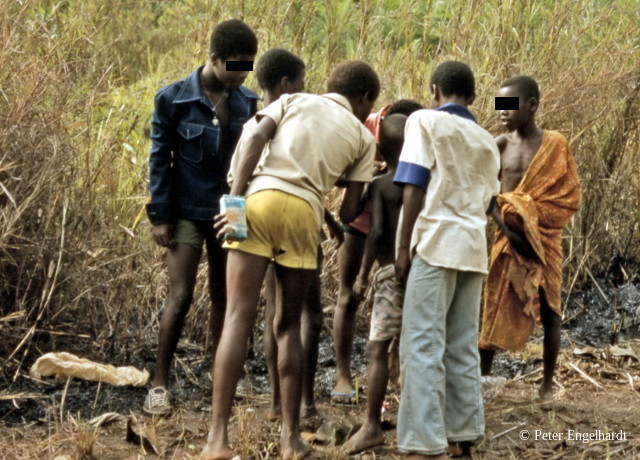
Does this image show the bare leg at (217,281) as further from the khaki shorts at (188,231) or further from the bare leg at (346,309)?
the bare leg at (346,309)

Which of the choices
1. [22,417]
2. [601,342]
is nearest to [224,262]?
[22,417]

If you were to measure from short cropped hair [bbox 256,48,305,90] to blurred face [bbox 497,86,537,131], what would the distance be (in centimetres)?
113

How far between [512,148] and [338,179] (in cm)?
119

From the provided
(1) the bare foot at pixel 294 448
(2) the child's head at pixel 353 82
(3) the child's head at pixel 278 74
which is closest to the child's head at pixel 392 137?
(2) the child's head at pixel 353 82

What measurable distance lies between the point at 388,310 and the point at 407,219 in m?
0.44

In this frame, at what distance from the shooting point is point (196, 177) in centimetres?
443

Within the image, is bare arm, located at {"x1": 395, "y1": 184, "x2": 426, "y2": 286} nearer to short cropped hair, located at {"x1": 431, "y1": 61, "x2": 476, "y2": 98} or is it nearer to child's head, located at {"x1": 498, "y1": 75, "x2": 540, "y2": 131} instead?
short cropped hair, located at {"x1": 431, "y1": 61, "x2": 476, "y2": 98}

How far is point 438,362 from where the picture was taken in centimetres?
380

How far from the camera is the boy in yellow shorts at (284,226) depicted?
3643 mm

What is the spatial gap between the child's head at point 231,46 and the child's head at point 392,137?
2.15 ft

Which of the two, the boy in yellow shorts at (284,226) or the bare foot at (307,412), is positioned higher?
the boy in yellow shorts at (284,226)

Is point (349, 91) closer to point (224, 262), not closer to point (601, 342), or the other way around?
point (224, 262)

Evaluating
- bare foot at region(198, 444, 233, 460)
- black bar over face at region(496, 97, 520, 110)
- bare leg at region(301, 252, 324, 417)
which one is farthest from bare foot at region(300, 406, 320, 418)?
black bar over face at region(496, 97, 520, 110)

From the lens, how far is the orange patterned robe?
4.61 metres
